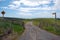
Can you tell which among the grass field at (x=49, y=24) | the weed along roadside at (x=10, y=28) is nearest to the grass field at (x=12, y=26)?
the weed along roadside at (x=10, y=28)

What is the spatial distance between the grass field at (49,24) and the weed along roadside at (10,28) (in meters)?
0.34

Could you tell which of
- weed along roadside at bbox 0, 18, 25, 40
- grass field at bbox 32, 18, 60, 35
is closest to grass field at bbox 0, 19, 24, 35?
weed along roadside at bbox 0, 18, 25, 40

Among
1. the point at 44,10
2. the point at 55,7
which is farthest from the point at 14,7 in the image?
the point at 55,7

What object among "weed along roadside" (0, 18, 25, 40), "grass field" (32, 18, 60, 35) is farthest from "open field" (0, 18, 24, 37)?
"grass field" (32, 18, 60, 35)

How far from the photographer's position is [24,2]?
101 inches

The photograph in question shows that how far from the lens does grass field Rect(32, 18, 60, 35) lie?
252cm

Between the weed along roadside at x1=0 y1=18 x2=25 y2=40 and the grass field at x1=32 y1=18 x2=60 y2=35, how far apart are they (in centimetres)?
34

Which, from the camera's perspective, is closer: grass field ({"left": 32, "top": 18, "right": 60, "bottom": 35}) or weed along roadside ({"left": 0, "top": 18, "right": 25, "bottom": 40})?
weed along roadside ({"left": 0, "top": 18, "right": 25, "bottom": 40})

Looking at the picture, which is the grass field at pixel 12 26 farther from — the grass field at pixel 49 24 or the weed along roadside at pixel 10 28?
the grass field at pixel 49 24

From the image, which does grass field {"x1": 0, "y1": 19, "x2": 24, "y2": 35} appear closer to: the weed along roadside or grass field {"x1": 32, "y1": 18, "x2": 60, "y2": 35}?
the weed along roadside

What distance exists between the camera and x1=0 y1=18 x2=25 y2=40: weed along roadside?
240cm

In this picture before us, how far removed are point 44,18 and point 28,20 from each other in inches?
13.4

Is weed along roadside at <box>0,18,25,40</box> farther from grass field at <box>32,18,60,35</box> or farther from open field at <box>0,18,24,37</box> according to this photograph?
grass field at <box>32,18,60,35</box>

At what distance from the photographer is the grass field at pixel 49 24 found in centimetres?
252
